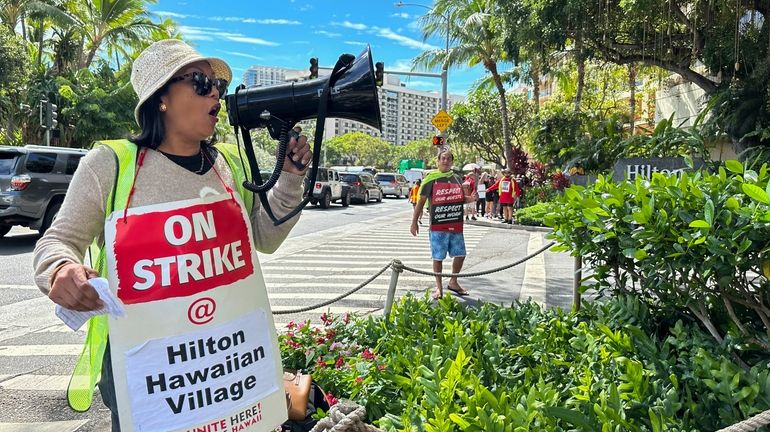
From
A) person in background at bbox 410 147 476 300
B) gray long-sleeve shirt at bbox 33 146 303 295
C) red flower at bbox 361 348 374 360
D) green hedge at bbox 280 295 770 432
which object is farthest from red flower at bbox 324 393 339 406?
person in background at bbox 410 147 476 300

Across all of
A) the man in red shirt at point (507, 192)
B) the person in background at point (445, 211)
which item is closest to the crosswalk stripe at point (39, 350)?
the person in background at point (445, 211)

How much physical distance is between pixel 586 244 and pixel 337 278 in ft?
20.0

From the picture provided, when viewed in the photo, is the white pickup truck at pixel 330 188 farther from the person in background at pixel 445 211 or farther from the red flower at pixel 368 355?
the red flower at pixel 368 355

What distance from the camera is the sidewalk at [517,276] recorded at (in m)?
6.91

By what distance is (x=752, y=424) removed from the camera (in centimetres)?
172

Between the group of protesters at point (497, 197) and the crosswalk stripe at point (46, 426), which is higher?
the group of protesters at point (497, 197)

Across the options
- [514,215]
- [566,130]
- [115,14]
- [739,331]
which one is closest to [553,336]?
[739,331]

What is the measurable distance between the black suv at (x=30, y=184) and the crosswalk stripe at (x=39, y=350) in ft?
19.7

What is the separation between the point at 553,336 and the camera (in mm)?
2887

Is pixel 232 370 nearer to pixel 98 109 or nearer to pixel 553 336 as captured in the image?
pixel 553 336

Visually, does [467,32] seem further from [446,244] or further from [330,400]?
[330,400]

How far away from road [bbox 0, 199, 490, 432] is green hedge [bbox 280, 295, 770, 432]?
1222 millimetres

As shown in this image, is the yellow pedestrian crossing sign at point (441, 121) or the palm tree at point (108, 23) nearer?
the yellow pedestrian crossing sign at point (441, 121)

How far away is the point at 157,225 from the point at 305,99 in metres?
0.62
